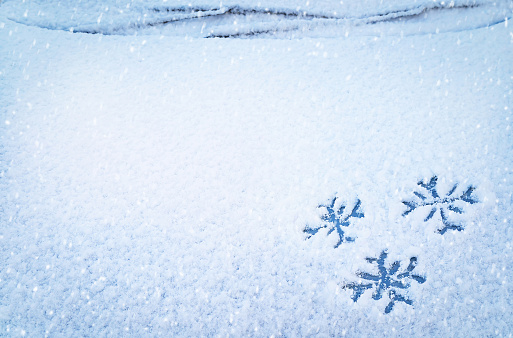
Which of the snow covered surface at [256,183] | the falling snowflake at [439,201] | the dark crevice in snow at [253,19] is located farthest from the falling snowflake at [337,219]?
the dark crevice in snow at [253,19]

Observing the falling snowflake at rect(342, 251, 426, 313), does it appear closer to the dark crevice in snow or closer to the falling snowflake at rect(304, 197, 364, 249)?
the falling snowflake at rect(304, 197, 364, 249)

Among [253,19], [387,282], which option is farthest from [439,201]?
[253,19]

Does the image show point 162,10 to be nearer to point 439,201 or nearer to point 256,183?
point 256,183

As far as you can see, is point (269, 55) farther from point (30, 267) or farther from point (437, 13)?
point (30, 267)

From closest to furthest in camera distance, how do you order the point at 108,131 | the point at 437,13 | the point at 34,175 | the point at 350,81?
1. the point at 34,175
2. the point at 108,131
3. the point at 350,81
4. the point at 437,13

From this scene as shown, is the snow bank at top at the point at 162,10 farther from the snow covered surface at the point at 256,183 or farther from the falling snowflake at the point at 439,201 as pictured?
the falling snowflake at the point at 439,201

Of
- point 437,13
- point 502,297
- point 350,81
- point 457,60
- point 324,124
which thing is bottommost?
point 502,297

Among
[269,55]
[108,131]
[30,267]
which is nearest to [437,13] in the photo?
[269,55]
